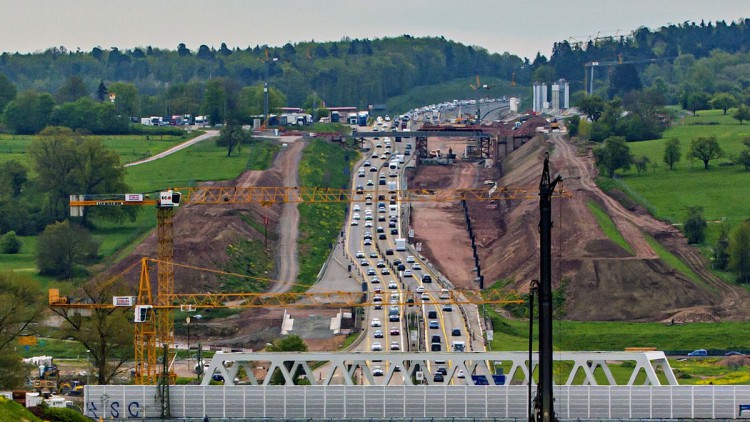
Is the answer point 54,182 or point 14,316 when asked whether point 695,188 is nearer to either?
point 54,182

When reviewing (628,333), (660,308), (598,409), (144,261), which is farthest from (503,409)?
(660,308)

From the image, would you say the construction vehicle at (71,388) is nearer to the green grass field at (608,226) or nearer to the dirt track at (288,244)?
the dirt track at (288,244)

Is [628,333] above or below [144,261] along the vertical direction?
below

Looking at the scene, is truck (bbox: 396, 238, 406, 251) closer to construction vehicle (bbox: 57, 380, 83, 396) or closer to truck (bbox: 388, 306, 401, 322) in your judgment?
truck (bbox: 388, 306, 401, 322)

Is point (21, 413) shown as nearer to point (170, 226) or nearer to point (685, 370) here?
point (170, 226)

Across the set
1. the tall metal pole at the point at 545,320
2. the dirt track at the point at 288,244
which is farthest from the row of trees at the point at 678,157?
the tall metal pole at the point at 545,320

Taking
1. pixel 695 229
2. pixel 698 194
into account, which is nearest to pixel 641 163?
pixel 698 194

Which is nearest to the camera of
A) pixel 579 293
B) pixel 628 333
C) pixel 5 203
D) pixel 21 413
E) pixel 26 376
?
pixel 21 413
